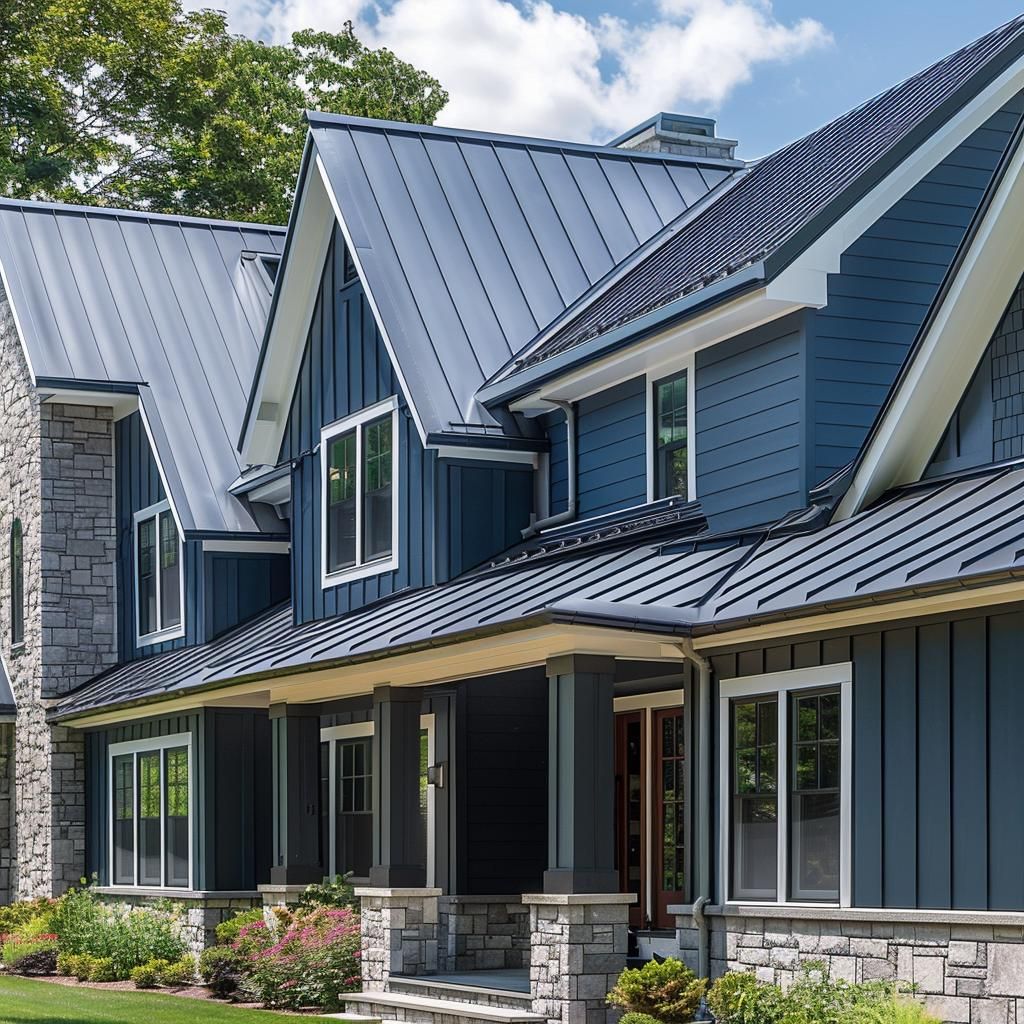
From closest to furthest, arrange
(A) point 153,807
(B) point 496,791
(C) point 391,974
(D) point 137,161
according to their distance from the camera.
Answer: (C) point 391,974
(B) point 496,791
(A) point 153,807
(D) point 137,161

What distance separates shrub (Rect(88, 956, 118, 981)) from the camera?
21.6 m

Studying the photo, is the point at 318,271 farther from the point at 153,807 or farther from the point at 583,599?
the point at 583,599

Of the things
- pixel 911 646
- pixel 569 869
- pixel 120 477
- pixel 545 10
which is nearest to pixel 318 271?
pixel 120 477

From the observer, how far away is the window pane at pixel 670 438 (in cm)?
1719

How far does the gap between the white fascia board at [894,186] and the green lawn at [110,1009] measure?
736cm

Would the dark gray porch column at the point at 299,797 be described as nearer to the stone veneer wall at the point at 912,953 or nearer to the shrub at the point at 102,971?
the shrub at the point at 102,971

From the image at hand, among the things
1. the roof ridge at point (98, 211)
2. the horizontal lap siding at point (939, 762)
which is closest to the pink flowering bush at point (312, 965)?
the horizontal lap siding at point (939, 762)

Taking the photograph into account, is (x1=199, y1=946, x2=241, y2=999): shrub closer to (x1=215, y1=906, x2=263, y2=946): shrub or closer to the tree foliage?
(x1=215, y1=906, x2=263, y2=946): shrub

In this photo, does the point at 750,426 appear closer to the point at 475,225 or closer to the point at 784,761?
the point at 784,761

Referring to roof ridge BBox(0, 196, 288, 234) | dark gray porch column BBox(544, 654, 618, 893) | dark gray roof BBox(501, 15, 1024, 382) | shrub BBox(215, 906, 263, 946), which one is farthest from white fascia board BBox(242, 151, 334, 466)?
dark gray porch column BBox(544, 654, 618, 893)

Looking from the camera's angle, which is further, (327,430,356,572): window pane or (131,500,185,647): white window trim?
(131,500,185,647): white window trim

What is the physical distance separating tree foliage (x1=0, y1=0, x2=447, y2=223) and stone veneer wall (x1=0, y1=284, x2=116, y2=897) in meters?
16.4

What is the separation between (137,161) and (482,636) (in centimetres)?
3306

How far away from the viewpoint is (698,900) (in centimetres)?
1373
